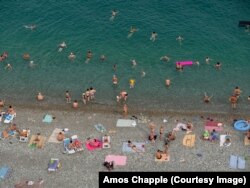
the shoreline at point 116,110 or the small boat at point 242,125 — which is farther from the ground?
the shoreline at point 116,110

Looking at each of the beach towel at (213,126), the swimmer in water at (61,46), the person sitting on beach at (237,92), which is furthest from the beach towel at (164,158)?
the swimmer in water at (61,46)

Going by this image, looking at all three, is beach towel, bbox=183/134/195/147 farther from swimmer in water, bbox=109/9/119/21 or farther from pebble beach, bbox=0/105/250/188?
swimmer in water, bbox=109/9/119/21

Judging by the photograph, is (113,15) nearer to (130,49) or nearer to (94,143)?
(130,49)

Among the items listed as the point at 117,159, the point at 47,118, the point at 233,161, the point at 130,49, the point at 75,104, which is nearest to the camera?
the point at 233,161

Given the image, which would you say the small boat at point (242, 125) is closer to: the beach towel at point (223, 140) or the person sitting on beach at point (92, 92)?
the beach towel at point (223, 140)

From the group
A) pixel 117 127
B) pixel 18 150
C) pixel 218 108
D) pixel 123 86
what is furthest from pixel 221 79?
pixel 18 150

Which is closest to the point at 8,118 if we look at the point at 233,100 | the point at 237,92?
the point at 233,100

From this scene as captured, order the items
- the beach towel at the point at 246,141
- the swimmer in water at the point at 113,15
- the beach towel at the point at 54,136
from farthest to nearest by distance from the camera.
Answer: the swimmer in water at the point at 113,15, the beach towel at the point at 54,136, the beach towel at the point at 246,141
